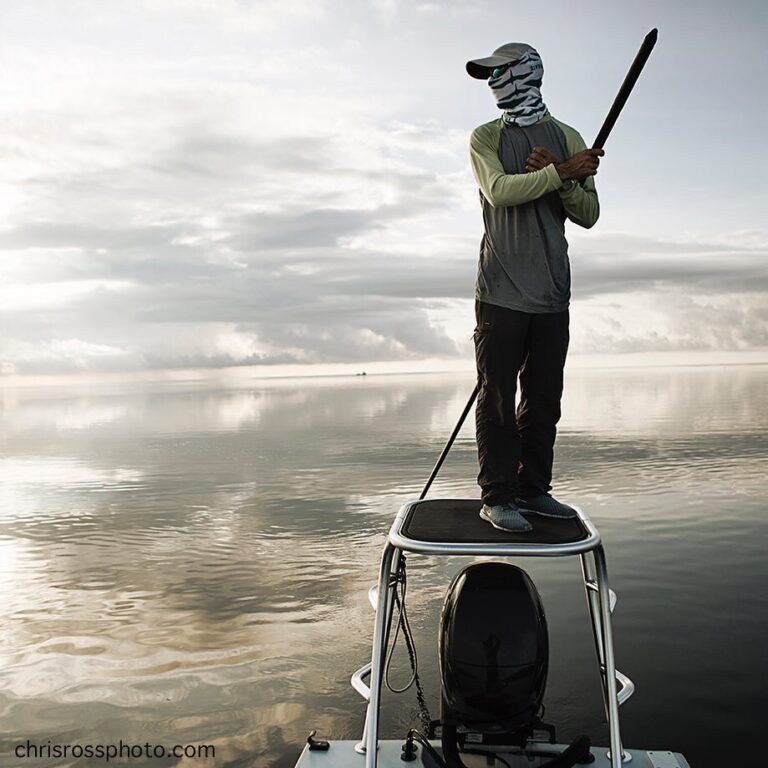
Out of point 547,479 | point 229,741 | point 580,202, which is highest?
point 580,202

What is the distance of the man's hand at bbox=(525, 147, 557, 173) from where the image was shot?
3.64m

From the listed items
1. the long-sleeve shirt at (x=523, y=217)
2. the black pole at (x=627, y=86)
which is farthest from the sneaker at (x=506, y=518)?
the black pole at (x=627, y=86)

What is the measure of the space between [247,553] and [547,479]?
6.29 meters

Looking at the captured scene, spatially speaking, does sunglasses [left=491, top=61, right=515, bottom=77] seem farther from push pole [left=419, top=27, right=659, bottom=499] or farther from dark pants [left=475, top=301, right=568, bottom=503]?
dark pants [left=475, top=301, right=568, bottom=503]

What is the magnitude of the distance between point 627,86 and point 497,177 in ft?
2.11

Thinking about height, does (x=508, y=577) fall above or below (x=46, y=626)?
above

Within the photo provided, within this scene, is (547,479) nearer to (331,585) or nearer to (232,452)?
(331,585)

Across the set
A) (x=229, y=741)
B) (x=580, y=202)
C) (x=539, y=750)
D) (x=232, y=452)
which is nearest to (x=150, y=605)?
(x=229, y=741)

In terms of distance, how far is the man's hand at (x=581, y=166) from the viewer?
354 cm

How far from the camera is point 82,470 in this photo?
712 inches

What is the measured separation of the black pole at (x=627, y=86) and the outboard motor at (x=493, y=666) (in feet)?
6.53

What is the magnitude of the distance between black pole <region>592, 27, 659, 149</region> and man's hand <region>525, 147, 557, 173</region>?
0.21 meters

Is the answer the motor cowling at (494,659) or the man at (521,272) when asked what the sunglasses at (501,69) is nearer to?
the man at (521,272)

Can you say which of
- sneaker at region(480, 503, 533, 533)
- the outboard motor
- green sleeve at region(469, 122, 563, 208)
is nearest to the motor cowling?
the outboard motor
